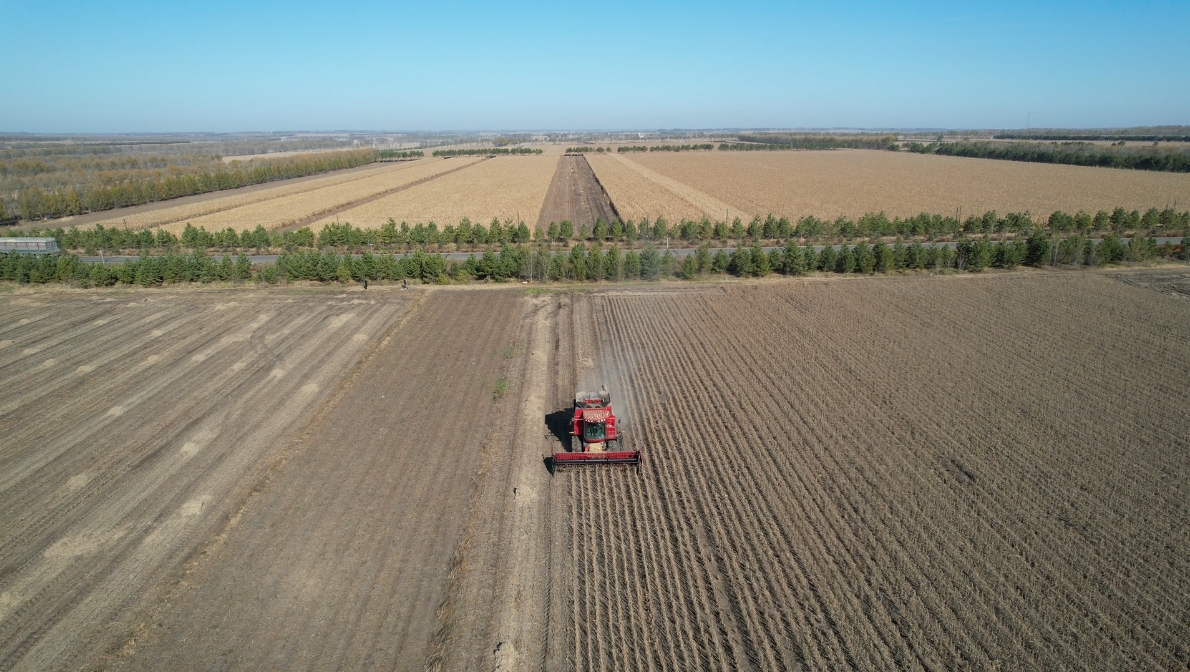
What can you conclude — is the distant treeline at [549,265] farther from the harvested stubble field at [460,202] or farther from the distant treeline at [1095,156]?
the distant treeline at [1095,156]

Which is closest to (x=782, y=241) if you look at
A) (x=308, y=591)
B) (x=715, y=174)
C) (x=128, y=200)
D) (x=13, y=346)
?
(x=308, y=591)

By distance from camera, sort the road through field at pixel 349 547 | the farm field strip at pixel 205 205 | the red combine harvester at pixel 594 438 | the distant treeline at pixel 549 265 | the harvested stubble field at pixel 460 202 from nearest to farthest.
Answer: the road through field at pixel 349 547
the red combine harvester at pixel 594 438
the distant treeline at pixel 549 265
the harvested stubble field at pixel 460 202
the farm field strip at pixel 205 205

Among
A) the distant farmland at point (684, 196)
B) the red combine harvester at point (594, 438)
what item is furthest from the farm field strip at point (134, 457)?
the distant farmland at point (684, 196)

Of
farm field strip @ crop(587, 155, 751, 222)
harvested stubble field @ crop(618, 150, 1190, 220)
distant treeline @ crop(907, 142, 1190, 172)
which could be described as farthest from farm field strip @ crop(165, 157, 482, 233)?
distant treeline @ crop(907, 142, 1190, 172)

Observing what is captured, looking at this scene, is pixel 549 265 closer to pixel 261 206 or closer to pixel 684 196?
pixel 684 196

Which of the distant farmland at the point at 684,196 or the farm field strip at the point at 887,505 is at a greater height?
the distant farmland at the point at 684,196

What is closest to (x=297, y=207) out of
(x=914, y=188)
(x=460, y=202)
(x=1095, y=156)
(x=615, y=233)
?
(x=460, y=202)
